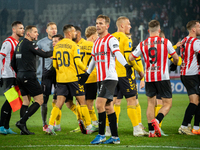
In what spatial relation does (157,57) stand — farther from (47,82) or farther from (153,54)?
(47,82)

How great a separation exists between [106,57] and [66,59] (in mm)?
1318

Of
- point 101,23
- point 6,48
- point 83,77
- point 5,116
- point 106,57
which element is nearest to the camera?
point 106,57

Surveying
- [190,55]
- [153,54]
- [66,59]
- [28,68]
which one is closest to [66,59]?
[66,59]

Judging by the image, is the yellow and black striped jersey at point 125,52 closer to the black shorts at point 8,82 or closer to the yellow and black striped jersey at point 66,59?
the yellow and black striped jersey at point 66,59

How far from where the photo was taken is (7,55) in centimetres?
585

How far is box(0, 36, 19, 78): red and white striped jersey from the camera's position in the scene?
5.79m

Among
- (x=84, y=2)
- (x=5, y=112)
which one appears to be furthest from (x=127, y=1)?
(x=5, y=112)

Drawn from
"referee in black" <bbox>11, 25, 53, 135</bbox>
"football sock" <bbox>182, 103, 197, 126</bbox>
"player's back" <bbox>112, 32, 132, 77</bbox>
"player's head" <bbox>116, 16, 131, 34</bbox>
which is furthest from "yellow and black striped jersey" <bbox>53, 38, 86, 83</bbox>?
"football sock" <bbox>182, 103, 197, 126</bbox>

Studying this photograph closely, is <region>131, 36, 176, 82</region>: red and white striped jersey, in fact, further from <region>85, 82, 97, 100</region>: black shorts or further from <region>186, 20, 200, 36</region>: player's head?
<region>85, 82, 97, 100</region>: black shorts

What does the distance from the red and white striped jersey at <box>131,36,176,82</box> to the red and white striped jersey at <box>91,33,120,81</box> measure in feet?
2.64

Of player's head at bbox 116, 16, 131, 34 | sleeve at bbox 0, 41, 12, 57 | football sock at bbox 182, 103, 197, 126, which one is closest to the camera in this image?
football sock at bbox 182, 103, 197, 126

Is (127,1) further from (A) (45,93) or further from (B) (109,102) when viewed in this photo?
(B) (109,102)

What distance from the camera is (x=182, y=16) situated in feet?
71.2

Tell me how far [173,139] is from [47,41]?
3618 millimetres
